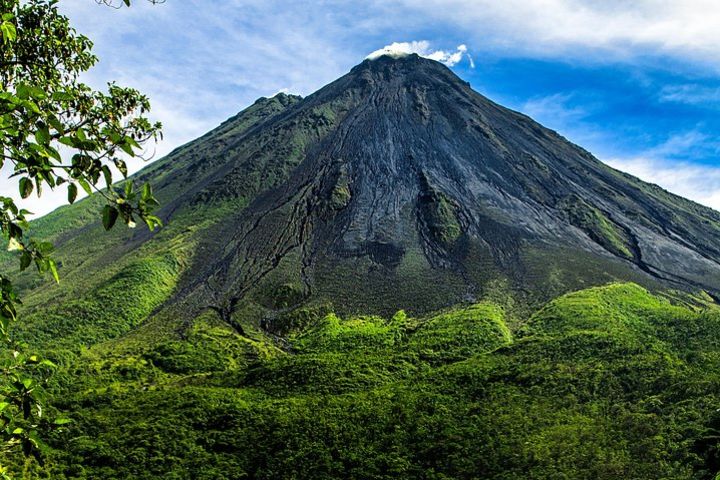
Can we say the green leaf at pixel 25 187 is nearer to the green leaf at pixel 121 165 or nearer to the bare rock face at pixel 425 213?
the green leaf at pixel 121 165

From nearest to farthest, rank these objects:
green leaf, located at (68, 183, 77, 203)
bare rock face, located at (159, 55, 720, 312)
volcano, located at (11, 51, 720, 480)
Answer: green leaf, located at (68, 183, 77, 203) → volcano, located at (11, 51, 720, 480) → bare rock face, located at (159, 55, 720, 312)

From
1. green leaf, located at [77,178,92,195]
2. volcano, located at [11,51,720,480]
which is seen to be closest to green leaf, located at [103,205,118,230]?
green leaf, located at [77,178,92,195]

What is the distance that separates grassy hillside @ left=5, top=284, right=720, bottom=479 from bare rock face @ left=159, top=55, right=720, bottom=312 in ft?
38.9

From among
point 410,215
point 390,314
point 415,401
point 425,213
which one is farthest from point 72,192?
point 425,213

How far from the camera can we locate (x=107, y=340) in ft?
161

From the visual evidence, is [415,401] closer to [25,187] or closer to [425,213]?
[25,187]

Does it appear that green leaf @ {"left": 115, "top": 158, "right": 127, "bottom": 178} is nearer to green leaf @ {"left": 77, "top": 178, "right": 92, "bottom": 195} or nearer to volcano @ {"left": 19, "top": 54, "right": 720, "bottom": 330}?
green leaf @ {"left": 77, "top": 178, "right": 92, "bottom": 195}

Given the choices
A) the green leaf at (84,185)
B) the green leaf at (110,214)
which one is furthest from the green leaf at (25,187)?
the green leaf at (110,214)

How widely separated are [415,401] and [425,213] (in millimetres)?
45708

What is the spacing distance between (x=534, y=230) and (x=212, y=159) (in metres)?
69.5

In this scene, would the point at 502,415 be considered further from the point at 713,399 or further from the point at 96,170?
the point at 96,170

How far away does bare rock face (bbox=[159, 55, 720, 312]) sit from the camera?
60375 millimetres

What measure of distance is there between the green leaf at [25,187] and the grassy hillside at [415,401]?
24329 mm

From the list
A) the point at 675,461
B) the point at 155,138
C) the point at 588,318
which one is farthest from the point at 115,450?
the point at 588,318
